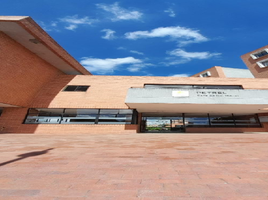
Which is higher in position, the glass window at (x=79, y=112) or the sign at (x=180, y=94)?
the sign at (x=180, y=94)

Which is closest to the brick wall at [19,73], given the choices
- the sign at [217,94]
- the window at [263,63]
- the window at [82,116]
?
the window at [82,116]

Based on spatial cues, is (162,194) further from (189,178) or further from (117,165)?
(117,165)

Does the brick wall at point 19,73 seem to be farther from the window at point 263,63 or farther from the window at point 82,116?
the window at point 263,63

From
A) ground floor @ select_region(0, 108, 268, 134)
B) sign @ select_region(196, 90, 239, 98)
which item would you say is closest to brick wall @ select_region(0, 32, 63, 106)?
ground floor @ select_region(0, 108, 268, 134)

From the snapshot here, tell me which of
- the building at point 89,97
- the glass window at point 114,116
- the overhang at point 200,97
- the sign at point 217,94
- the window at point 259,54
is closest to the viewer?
the overhang at point 200,97

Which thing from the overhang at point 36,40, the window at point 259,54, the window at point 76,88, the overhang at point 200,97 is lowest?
the overhang at point 200,97

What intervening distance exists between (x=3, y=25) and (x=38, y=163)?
12695 mm

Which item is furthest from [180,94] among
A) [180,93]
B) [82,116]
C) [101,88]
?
[82,116]

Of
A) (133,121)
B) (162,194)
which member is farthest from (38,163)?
(133,121)

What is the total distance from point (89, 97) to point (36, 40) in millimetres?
6855

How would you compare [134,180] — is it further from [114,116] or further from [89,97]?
[89,97]

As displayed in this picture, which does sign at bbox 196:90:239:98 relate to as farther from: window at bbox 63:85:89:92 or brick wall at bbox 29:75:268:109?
window at bbox 63:85:89:92

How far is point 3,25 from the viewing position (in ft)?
32.7

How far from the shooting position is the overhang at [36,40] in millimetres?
9961
